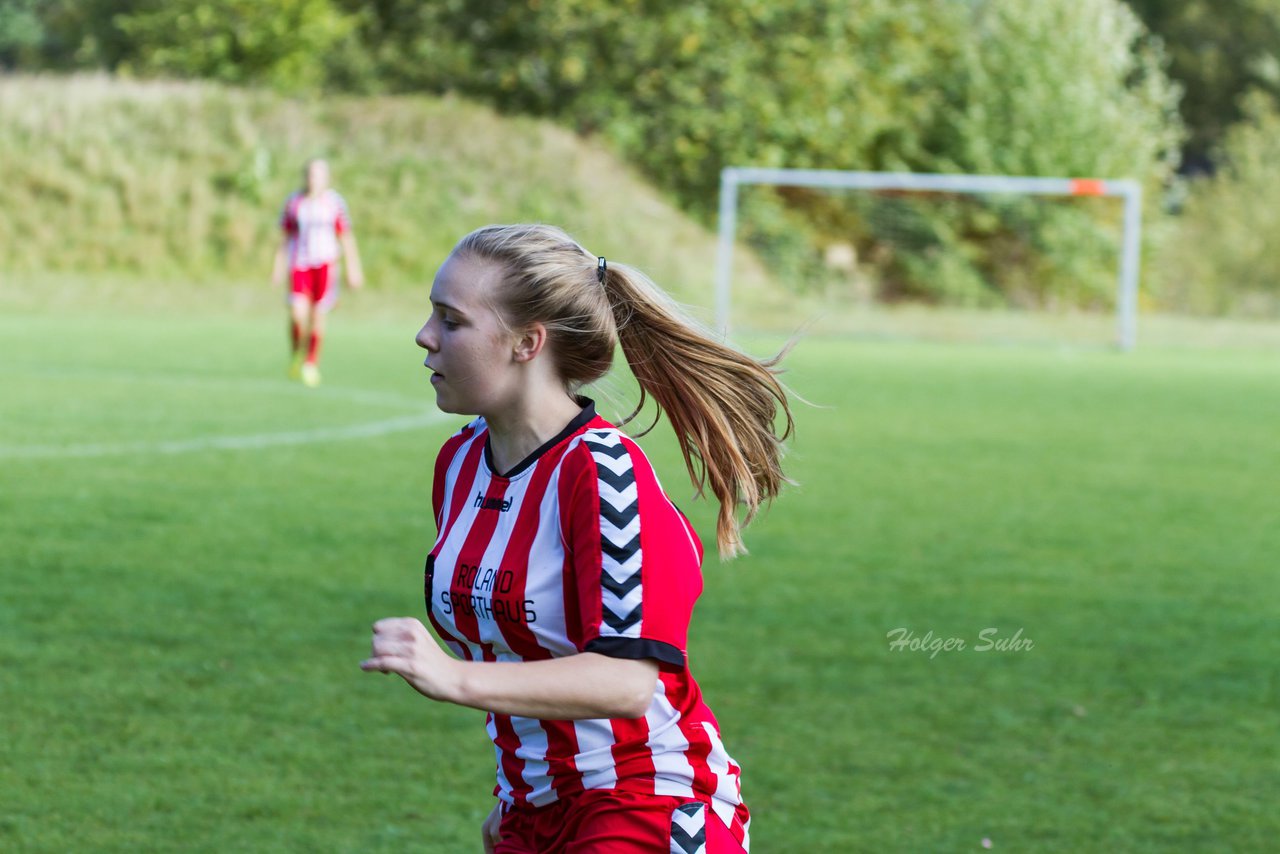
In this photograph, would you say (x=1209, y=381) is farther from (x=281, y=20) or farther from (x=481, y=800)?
(x=281, y=20)

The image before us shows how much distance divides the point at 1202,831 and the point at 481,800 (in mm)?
1760

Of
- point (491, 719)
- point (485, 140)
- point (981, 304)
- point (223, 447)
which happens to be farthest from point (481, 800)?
point (485, 140)

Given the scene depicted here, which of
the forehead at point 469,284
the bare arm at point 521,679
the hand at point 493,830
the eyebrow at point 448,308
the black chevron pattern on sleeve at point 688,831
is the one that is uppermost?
the forehead at point 469,284

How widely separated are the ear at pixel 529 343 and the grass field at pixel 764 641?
1762mm

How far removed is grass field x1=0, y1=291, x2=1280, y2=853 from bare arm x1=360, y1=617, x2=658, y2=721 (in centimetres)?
177

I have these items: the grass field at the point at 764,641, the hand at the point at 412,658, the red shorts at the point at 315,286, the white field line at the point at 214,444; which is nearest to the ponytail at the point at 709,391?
the hand at the point at 412,658

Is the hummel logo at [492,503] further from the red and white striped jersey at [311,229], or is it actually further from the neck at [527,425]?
the red and white striped jersey at [311,229]

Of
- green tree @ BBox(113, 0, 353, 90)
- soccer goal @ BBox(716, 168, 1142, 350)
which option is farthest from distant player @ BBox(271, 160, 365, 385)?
green tree @ BBox(113, 0, 353, 90)

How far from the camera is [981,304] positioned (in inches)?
1073

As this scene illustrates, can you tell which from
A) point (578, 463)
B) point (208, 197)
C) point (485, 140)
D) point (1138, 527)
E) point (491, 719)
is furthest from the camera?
point (485, 140)

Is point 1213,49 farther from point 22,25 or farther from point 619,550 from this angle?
point 619,550

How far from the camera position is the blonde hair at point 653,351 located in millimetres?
2652

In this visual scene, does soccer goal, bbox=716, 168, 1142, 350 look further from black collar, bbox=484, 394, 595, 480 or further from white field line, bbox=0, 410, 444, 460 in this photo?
black collar, bbox=484, 394, 595, 480

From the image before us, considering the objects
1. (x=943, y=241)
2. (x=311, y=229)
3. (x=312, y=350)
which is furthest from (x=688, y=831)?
(x=943, y=241)
